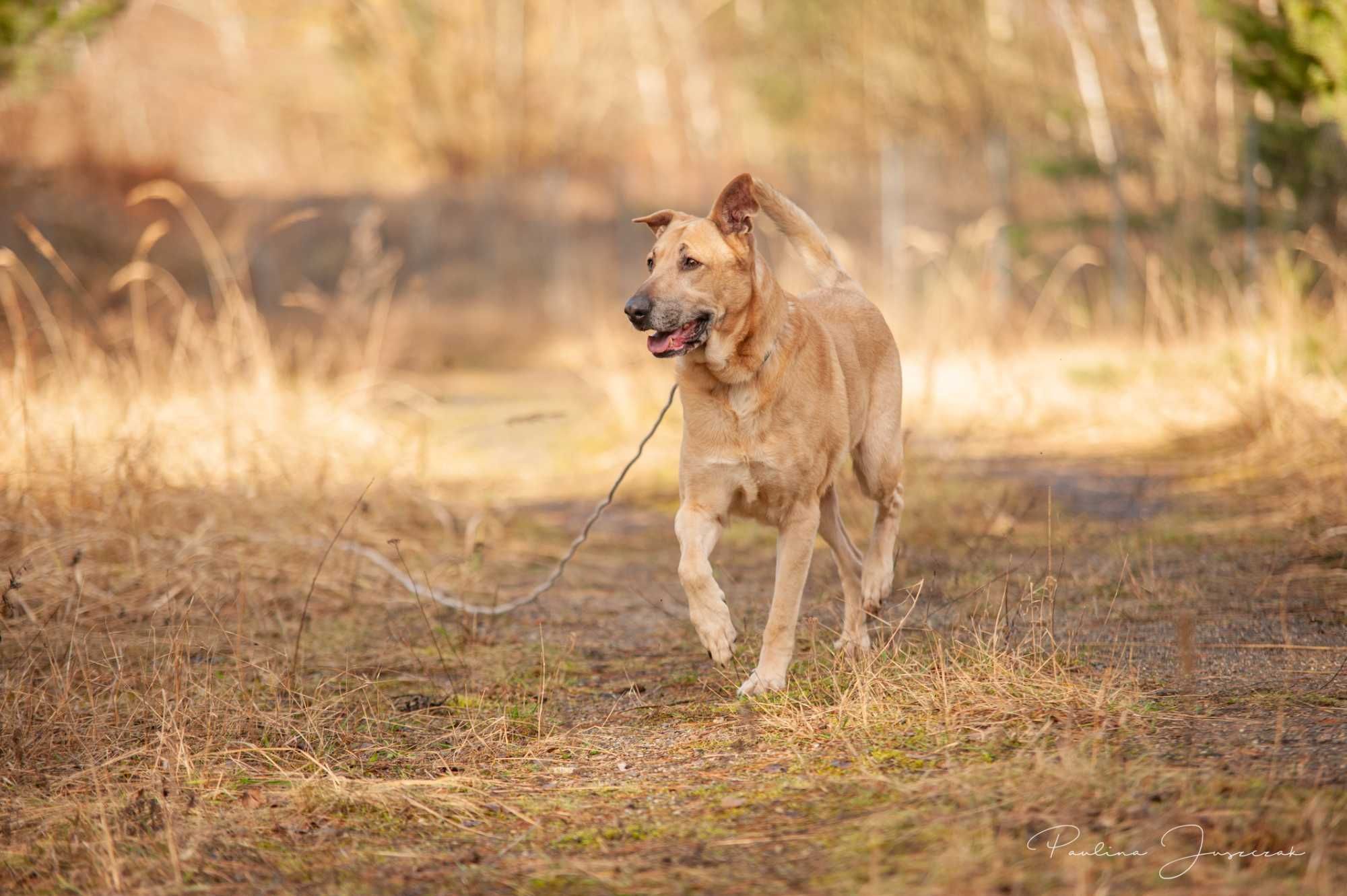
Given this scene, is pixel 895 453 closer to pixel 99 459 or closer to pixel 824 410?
pixel 824 410

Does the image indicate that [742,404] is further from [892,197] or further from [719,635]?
[892,197]

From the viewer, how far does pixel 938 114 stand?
2011 centimetres

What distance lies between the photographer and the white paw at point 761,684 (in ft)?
13.3

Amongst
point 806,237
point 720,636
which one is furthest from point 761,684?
point 806,237

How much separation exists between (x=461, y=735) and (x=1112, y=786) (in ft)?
5.99

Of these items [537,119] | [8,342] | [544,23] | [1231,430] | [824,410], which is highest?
[544,23]

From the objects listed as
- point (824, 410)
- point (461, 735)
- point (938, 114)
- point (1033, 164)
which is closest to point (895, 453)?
point (824, 410)

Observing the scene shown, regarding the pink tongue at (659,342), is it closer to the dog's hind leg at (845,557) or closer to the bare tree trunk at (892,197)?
the dog's hind leg at (845,557)

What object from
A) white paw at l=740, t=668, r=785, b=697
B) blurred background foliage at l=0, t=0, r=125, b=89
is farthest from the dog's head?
blurred background foliage at l=0, t=0, r=125, b=89

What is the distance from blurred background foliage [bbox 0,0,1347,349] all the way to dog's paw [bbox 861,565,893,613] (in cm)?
478

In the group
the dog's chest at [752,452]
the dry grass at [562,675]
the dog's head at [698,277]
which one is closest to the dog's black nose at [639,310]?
the dog's head at [698,277]

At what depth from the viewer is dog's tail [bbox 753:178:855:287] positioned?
5.10 metres

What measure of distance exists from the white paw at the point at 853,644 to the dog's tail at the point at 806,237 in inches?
59.6

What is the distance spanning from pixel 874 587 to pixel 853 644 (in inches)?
18.3
